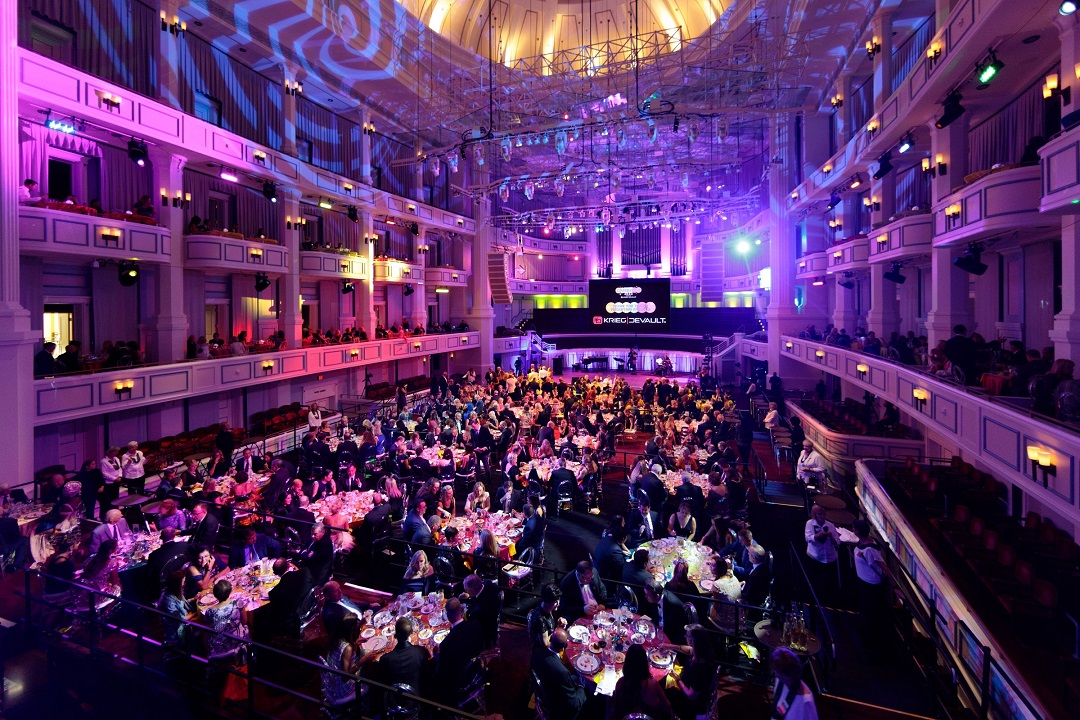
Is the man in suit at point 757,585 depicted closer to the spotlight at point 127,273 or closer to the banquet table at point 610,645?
the banquet table at point 610,645

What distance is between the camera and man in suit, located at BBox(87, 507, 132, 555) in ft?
23.3

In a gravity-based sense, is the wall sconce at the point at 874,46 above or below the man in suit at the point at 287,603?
above

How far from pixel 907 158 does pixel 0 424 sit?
2085 cm

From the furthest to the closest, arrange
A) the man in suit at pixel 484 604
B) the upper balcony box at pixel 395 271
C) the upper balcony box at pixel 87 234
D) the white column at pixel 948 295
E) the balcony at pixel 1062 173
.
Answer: the upper balcony box at pixel 395 271
the white column at pixel 948 295
the upper balcony box at pixel 87 234
the balcony at pixel 1062 173
the man in suit at pixel 484 604

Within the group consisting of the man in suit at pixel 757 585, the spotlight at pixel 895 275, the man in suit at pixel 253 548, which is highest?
the spotlight at pixel 895 275

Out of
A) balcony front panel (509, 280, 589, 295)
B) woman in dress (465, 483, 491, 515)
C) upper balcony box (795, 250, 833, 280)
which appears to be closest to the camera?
woman in dress (465, 483, 491, 515)

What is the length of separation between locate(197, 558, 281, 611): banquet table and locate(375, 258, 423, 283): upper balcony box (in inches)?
645

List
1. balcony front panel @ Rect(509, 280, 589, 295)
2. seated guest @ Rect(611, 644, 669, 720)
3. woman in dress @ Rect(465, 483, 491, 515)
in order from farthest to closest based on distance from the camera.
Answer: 1. balcony front panel @ Rect(509, 280, 589, 295)
2. woman in dress @ Rect(465, 483, 491, 515)
3. seated guest @ Rect(611, 644, 669, 720)

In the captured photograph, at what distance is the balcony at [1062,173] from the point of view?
6340 mm

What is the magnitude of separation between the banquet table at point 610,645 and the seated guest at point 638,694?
44 cm

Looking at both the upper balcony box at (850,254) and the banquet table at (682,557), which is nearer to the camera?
the banquet table at (682,557)

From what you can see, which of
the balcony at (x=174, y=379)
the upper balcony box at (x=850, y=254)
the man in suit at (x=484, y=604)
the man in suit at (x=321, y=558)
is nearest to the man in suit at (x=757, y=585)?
the man in suit at (x=484, y=604)

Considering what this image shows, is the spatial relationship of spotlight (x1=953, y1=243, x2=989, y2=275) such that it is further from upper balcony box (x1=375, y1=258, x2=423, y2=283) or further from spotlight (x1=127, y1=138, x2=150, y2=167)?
upper balcony box (x1=375, y1=258, x2=423, y2=283)

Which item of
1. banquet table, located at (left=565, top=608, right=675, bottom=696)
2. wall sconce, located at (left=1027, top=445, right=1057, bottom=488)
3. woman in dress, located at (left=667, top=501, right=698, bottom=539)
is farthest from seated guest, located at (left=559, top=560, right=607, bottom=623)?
wall sconce, located at (left=1027, top=445, right=1057, bottom=488)
